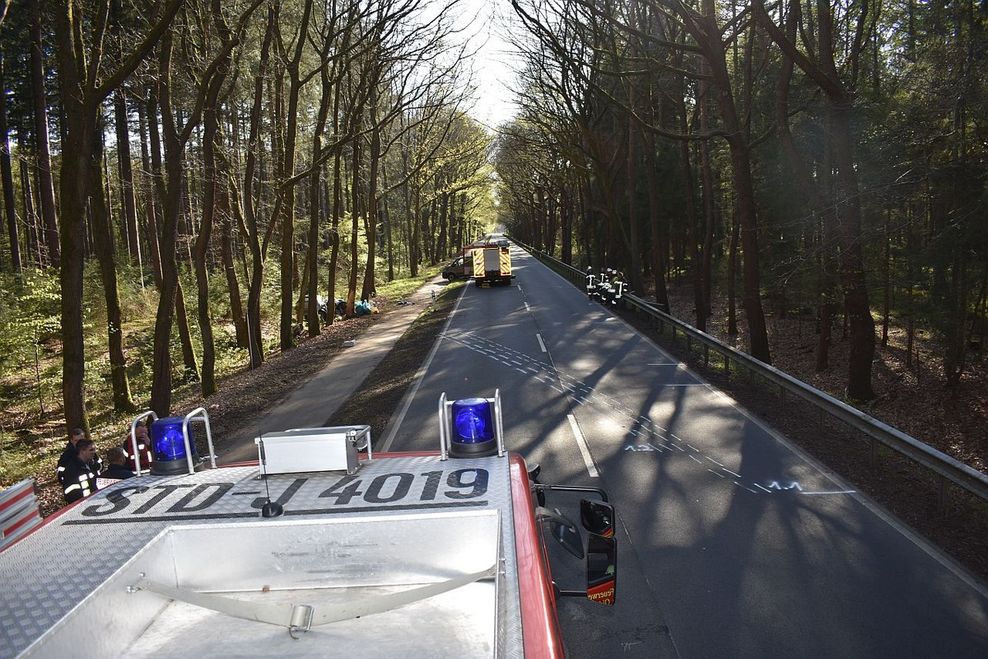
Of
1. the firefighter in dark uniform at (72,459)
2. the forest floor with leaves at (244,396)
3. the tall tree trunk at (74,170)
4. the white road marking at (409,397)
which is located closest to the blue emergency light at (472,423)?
the firefighter in dark uniform at (72,459)

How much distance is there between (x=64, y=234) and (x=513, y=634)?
1216 cm

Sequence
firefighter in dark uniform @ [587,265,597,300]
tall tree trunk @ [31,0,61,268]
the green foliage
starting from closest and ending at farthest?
the green foliage, tall tree trunk @ [31,0,61,268], firefighter in dark uniform @ [587,265,597,300]

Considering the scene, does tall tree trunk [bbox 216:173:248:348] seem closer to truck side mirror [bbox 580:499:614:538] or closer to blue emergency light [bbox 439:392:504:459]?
blue emergency light [bbox 439:392:504:459]

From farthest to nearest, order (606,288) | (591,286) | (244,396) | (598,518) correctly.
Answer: (591,286), (606,288), (244,396), (598,518)

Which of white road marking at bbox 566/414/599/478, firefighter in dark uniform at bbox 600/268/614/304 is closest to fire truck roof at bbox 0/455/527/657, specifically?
white road marking at bbox 566/414/599/478

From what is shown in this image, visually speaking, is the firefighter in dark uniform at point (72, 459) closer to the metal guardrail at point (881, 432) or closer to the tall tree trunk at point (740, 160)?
the metal guardrail at point (881, 432)

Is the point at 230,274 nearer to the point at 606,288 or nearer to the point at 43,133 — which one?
the point at 43,133

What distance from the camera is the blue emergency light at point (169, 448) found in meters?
5.11

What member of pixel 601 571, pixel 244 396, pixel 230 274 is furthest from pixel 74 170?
pixel 230 274

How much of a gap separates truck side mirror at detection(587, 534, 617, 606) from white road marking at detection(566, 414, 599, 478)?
633 cm

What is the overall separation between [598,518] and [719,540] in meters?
4.23

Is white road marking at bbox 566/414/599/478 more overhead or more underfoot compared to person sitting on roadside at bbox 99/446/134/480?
A: more underfoot

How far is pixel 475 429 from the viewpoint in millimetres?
5070

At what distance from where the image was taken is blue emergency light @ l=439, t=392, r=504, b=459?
16.5 feet
